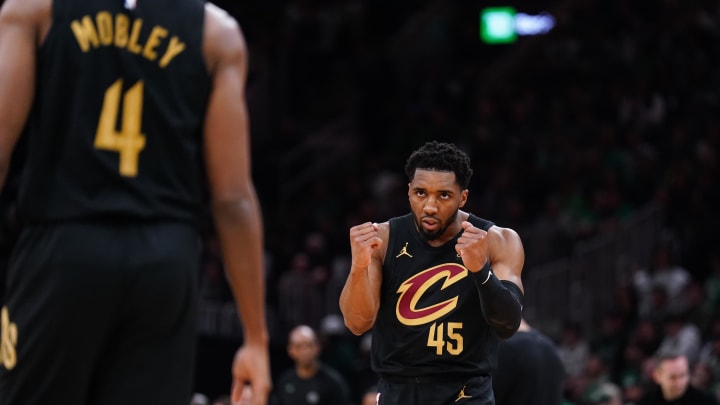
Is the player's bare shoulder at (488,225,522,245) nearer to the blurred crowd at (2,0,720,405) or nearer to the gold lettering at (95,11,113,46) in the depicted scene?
the gold lettering at (95,11,113,46)

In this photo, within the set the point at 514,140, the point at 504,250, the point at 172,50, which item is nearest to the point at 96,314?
the point at 172,50

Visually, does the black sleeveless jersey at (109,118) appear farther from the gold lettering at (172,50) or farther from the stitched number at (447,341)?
the stitched number at (447,341)

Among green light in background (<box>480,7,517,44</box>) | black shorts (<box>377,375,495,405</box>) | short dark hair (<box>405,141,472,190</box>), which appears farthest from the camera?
green light in background (<box>480,7,517,44</box>)

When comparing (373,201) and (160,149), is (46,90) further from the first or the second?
(373,201)

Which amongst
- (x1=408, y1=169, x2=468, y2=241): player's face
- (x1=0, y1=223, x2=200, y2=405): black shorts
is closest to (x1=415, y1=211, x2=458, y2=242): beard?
(x1=408, y1=169, x2=468, y2=241): player's face

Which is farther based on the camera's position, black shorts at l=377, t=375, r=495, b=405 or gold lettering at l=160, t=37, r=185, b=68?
black shorts at l=377, t=375, r=495, b=405

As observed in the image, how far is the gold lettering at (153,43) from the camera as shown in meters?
3.83

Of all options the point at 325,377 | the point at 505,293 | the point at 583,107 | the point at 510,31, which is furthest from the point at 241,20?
the point at 505,293

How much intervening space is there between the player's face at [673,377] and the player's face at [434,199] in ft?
14.1

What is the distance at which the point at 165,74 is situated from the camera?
385 cm

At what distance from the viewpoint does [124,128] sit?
12.5 ft

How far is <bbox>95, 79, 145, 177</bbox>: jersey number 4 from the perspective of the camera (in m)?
3.78

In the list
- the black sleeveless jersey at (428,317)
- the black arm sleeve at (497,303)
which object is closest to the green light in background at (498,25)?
the black sleeveless jersey at (428,317)

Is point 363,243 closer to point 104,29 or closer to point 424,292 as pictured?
Result: point 424,292
